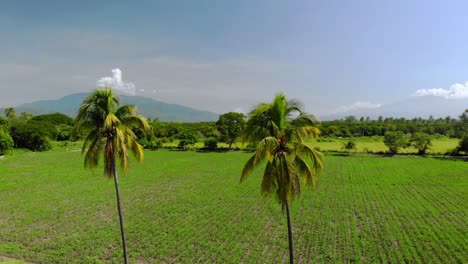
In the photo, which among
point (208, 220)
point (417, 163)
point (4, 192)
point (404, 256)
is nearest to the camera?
Result: point (404, 256)

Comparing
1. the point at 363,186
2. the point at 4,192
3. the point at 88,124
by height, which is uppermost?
the point at 88,124

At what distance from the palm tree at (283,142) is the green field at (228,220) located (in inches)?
316

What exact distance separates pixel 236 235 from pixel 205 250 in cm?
291

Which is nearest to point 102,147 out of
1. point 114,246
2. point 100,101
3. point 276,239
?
point 100,101

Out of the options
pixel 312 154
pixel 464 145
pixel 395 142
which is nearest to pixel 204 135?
pixel 395 142

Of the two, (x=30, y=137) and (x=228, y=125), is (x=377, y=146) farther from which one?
(x=30, y=137)

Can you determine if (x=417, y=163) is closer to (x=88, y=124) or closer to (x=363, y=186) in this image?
(x=363, y=186)

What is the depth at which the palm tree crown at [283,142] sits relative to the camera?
28.0ft

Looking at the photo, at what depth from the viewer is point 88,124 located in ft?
35.0

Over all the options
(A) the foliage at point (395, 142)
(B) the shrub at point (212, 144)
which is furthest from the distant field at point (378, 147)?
(B) the shrub at point (212, 144)

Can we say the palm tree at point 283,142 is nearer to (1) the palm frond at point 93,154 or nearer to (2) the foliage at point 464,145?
(1) the palm frond at point 93,154

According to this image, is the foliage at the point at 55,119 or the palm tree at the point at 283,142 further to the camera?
the foliage at the point at 55,119

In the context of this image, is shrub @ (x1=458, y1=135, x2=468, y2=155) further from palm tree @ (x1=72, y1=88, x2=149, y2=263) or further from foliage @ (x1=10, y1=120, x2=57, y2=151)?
foliage @ (x1=10, y1=120, x2=57, y2=151)

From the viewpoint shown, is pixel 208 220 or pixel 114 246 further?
pixel 208 220
